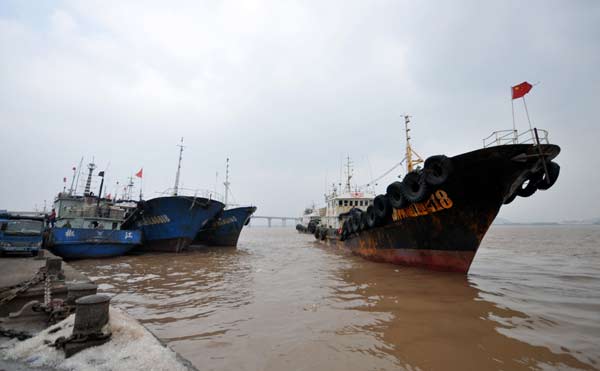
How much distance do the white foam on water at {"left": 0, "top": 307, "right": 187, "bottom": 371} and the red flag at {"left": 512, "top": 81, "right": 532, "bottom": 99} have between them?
378 inches

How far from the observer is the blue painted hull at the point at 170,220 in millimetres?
15023

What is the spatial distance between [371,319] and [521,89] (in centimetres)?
751

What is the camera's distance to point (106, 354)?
2461mm

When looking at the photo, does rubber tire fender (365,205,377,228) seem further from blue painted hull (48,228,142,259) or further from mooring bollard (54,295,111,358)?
blue painted hull (48,228,142,259)

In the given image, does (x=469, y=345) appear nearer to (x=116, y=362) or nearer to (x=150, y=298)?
(x=116, y=362)

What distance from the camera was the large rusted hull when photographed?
7.03 m

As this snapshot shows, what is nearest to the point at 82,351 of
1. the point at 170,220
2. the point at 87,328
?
the point at 87,328

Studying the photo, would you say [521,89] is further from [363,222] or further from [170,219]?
[170,219]

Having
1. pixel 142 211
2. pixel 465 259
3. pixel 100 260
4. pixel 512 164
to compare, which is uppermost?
pixel 512 164

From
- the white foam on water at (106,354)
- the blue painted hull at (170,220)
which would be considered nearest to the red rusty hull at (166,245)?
the blue painted hull at (170,220)

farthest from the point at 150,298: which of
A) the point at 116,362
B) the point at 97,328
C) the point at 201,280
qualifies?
the point at 116,362

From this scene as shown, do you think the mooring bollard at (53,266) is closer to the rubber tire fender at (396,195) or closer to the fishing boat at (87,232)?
the fishing boat at (87,232)

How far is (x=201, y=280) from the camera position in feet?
26.1

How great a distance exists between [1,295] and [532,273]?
13.8 m
